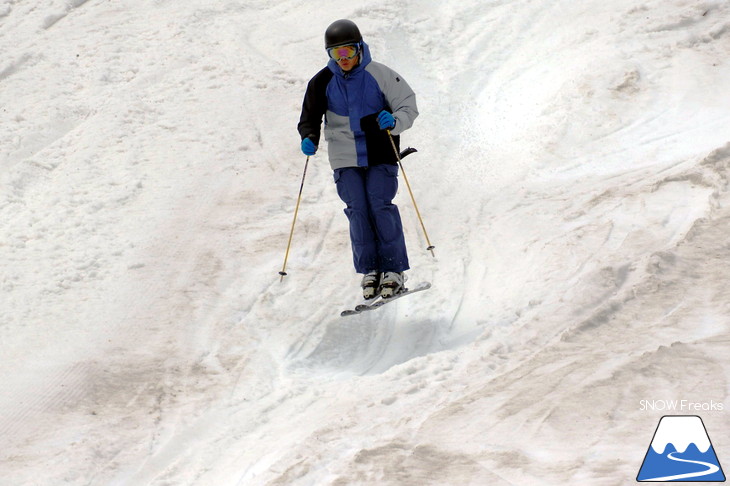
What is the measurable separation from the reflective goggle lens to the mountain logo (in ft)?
11.3

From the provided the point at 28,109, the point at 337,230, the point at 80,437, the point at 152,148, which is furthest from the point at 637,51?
the point at 80,437

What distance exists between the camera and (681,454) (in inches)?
169

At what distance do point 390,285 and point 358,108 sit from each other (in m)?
1.37

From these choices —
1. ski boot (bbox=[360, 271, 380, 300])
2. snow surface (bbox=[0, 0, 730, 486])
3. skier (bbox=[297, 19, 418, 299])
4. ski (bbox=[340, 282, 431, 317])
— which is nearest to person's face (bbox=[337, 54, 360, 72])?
skier (bbox=[297, 19, 418, 299])

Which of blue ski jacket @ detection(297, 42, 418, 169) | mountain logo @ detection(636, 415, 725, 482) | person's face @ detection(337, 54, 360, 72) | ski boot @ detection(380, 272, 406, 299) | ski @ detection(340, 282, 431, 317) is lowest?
mountain logo @ detection(636, 415, 725, 482)

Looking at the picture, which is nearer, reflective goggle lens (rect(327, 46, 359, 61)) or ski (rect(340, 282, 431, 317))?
reflective goggle lens (rect(327, 46, 359, 61))

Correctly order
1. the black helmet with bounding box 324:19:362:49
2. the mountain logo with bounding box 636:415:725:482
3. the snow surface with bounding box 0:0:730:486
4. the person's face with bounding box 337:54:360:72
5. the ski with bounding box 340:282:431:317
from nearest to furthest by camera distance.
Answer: the mountain logo with bounding box 636:415:725:482, the snow surface with bounding box 0:0:730:486, the black helmet with bounding box 324:19:362:49, the person's face with bounding box 337:54:360:72, the ski with bounding box 340:282:431:317

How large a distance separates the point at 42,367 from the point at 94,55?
6.11 m

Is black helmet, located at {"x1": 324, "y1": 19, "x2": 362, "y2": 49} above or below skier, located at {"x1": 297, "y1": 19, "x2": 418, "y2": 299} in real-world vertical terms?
above

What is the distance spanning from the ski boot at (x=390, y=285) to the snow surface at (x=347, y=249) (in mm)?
350

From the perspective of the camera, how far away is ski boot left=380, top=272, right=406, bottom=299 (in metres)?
6.80

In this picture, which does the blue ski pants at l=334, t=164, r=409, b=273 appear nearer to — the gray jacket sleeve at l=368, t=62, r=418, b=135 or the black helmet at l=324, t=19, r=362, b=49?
the gray jacket sleeve at l=368, t=62, r=418, b=135

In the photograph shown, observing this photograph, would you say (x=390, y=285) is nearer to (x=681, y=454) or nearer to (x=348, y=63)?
(x=348, y=63)

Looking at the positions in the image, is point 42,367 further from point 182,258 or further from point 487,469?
point 487,469
